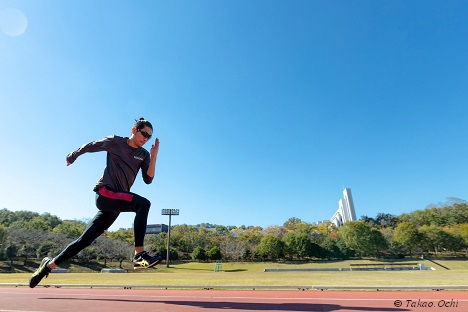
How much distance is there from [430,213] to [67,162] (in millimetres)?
125318

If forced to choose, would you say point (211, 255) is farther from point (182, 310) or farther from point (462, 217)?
point (462, 217)

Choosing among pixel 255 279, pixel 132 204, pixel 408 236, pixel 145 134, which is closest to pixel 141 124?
pixel 145 134

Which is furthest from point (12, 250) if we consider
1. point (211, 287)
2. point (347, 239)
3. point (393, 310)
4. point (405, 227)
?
point (405, 227)

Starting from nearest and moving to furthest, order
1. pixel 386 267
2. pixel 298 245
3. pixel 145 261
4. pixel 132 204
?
1. pixel 145 261
2. pixel 132 204
3. pixel 386 267
4. pixel 298 245

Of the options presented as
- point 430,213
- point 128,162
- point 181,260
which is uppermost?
point 430,213

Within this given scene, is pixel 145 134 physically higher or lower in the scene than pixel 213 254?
higher

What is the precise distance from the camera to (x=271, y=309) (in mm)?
4180

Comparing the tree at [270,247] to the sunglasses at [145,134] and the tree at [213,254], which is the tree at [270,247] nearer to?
the tree at [213,254]

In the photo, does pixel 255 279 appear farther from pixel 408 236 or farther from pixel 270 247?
pixel 408 236

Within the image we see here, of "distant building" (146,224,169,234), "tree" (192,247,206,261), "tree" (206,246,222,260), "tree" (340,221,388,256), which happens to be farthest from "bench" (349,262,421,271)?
"distant building" (146,224,169,234)

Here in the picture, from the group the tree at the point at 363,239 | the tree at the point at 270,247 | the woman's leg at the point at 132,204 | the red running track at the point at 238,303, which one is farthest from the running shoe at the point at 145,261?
the tree at the point at 363,239

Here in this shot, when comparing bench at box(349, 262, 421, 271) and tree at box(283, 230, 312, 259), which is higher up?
tree at box(283, 230, 312, 259)

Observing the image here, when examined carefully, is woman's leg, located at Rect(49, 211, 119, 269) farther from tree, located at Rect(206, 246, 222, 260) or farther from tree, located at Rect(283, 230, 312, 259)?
tree, located at Rect(283, 230, 312, 259)

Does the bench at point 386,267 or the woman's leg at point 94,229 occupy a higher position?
the woman's leg at point 94,229
